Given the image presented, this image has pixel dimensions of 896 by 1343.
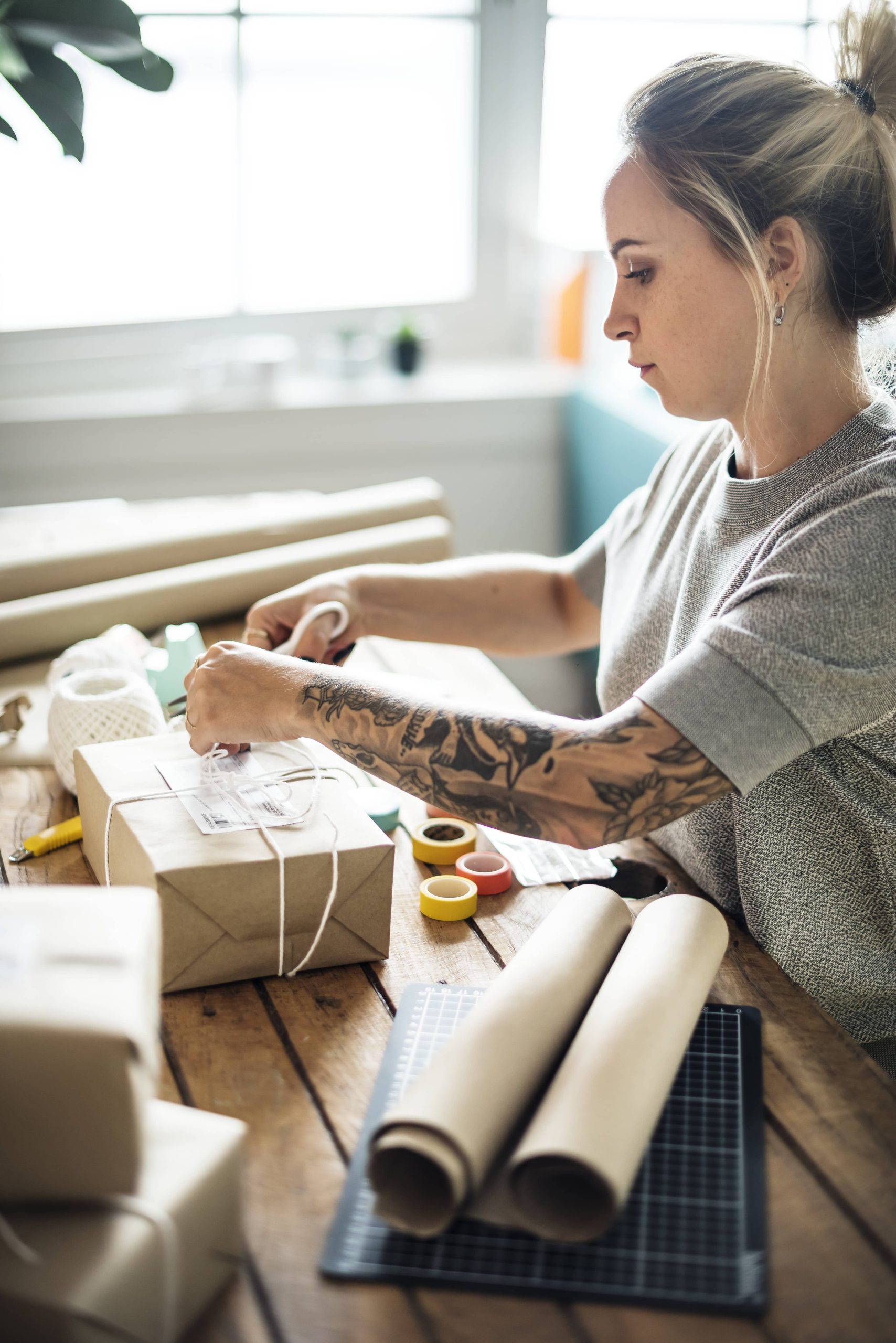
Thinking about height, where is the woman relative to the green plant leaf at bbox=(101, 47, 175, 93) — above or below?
below

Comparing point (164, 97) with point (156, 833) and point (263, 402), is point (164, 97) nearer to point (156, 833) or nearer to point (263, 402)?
point (263, 402)

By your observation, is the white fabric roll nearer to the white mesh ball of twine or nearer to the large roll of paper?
the white mesh ball of twine

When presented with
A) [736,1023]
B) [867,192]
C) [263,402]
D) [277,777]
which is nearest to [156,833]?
[277,777]

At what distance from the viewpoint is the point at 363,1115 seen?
780 millimetres

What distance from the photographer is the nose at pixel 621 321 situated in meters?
1.09

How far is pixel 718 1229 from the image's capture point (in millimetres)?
684

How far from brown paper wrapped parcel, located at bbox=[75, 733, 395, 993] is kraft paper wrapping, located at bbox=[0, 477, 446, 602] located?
711mm

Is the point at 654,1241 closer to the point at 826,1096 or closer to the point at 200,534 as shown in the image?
the point at 826,1096

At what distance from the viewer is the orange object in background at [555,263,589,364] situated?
2832 millimetres

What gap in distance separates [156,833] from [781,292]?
0.67 m

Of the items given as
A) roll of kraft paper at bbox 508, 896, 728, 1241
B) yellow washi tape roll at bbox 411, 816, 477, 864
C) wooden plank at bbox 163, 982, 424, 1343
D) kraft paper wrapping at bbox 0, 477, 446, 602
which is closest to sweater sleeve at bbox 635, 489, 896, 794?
roll of kraft paper at bbox 508, 896, 728, 1241

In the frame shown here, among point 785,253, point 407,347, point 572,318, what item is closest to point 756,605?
point 785,253

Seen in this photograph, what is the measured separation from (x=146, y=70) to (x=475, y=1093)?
1101mm

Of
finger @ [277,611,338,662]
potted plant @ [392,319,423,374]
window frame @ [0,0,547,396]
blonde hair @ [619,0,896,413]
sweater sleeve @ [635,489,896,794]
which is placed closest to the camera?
sweater sleeve @ [635,489,896,794]
